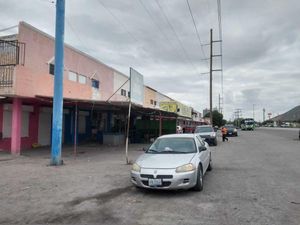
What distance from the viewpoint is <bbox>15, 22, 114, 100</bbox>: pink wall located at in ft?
57.7

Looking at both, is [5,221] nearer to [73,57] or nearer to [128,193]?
[128,193]

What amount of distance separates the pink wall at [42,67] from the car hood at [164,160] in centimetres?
997

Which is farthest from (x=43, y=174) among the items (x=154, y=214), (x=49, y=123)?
(x=49, y=123)

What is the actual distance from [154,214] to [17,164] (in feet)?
31.8

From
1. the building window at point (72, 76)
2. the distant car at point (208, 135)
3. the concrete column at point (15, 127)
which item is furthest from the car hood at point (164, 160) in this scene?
the distant car at point (208, 135)

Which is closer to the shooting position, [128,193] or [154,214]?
[154,214]

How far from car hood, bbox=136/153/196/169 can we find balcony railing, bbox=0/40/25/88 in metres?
10.3

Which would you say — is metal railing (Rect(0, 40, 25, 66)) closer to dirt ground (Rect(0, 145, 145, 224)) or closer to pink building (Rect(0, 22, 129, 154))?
pink building (Rect(0, 22, 129, 154))

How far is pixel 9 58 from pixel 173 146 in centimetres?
1133

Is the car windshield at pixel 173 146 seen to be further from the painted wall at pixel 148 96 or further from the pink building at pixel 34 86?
the painted wall at pixel 148 96

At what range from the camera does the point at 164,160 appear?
28.8ft

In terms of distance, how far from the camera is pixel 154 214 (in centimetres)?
665

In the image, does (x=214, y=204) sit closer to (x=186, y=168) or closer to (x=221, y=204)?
(x=221, y=204)

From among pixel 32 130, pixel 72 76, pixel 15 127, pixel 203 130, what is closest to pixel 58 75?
pixel 15 127
